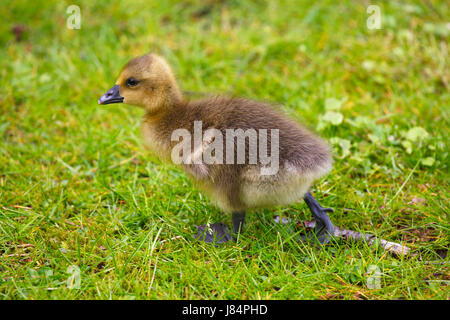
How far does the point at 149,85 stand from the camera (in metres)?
2.33

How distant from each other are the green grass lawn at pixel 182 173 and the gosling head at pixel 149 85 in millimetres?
304

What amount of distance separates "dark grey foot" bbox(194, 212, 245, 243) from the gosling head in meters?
0.66

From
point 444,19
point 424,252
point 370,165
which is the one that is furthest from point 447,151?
point 444,19

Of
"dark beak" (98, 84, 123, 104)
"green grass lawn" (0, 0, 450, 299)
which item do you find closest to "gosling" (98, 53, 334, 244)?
"dark beak" (98, 84, 123, 104)

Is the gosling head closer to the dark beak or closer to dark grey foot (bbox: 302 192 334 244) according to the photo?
the dark beak

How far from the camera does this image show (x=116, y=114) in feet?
11.0

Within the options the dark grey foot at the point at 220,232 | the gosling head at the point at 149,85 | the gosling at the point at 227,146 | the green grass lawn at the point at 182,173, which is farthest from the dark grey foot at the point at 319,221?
the gosling head at the point at 149,85

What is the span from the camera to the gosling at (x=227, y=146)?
6.66ft

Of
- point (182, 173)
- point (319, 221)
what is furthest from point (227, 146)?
point (182, 173)

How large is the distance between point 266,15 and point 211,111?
238 centimetres

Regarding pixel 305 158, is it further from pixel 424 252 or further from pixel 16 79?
pixel 16 79

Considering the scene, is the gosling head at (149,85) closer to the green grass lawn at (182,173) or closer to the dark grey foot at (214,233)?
the green grass lawn at (182,173)

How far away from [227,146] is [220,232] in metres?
0.54

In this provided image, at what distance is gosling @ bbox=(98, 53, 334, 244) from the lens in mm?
2029
